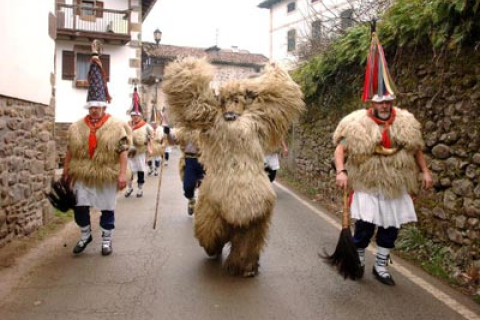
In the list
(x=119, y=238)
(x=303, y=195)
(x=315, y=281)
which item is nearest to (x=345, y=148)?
(x=315, y=281)

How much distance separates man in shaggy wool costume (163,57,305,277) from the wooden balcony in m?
21.0

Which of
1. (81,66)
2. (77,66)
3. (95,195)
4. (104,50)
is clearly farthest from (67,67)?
(95,195)

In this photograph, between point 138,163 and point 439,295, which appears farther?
point 138,163

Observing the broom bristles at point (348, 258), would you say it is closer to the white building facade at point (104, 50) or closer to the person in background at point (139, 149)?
the person in background at point (139, 149)

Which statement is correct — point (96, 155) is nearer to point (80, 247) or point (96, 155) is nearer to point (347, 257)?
point (80, 247)

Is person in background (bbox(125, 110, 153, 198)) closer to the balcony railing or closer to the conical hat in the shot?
the conical hat

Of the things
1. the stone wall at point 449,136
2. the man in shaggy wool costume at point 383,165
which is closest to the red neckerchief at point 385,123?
the man in shaggy wool costume at point 383,165

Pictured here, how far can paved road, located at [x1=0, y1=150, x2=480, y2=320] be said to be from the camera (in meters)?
4.00

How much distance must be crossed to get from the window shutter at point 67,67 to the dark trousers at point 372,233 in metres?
22.7

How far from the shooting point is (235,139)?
15.1 feet

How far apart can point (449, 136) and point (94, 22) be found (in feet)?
76.5

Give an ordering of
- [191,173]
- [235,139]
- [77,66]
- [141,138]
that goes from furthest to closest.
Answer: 1. [77,66]
2. [141,138]
3. [191,173]
4. [235,139]

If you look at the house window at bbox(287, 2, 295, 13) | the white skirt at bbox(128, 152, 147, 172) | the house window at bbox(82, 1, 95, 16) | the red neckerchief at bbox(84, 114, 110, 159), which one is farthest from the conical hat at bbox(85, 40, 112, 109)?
the house window at bbox(287, 2, 295, 13)

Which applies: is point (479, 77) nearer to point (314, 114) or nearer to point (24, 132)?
point (24, 132)
